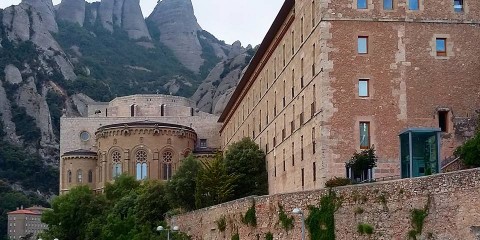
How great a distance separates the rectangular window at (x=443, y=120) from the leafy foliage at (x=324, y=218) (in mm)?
15096

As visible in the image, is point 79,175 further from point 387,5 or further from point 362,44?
point 387,5

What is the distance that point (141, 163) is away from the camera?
105 m

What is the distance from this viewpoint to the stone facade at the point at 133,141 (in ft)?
343

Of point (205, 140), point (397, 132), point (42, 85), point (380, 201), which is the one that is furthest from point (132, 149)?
point (42, 85)

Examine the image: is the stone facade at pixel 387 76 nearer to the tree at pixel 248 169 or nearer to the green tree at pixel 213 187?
the green tree at pixel 213 187

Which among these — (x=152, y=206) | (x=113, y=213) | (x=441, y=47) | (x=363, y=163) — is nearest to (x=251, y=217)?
(x=363, y=163)

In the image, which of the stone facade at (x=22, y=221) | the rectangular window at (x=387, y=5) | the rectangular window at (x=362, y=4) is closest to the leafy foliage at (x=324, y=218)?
the rectangular window at (x=362, y=4)

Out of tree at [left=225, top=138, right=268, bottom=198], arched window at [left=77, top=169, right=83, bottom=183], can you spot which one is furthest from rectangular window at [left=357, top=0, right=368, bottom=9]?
arched window at [left=77, top=169, right=83, bottom=183]

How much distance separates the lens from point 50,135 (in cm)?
18438

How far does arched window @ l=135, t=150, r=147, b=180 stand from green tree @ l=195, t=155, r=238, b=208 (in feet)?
141

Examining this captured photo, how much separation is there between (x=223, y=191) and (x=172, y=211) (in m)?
5.34

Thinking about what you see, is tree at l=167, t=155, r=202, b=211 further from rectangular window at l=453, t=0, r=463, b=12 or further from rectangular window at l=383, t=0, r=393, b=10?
rectangular window at l=453, t=0, r=463, b=12

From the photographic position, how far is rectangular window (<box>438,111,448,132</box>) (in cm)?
4803

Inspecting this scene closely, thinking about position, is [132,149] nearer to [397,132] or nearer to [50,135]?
[397,132]
